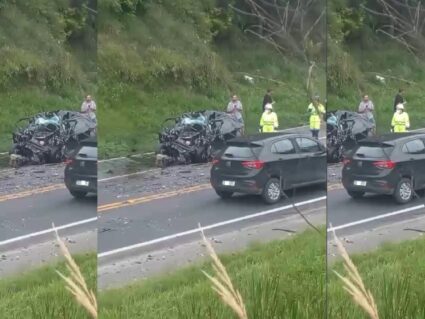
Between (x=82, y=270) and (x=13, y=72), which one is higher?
(x=13, y=72)

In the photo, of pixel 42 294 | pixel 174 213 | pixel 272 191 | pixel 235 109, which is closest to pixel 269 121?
pixel 235 109

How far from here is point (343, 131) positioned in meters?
5.41

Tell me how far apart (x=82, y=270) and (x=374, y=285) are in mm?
1840

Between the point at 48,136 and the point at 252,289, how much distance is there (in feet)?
5.23

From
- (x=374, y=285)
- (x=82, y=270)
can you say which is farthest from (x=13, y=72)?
(x=374, y=285)

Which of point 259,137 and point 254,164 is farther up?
point 259,137

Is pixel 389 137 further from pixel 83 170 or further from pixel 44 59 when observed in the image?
pixel 44 59

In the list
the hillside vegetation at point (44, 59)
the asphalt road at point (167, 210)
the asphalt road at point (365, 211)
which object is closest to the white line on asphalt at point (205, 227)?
the asphalt road at point (167, 210)

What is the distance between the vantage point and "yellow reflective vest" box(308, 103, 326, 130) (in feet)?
17.5

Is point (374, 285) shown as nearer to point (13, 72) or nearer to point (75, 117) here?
point (75, 117)

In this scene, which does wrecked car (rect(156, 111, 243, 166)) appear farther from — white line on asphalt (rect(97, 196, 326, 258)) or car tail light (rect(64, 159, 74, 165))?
car tail light (rect(64, 159, 74, 165))

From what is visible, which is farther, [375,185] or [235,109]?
[375,185]

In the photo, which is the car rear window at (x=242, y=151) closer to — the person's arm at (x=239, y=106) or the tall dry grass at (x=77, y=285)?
the person's arm at (x=239, y=106)

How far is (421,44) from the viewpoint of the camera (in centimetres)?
543
